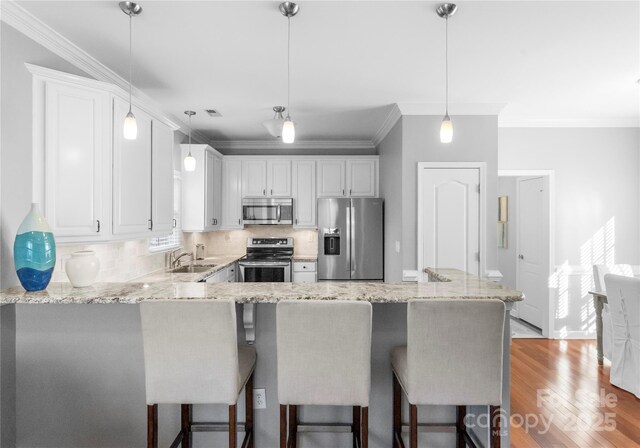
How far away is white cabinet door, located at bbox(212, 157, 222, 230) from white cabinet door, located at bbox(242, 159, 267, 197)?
1.10 ft

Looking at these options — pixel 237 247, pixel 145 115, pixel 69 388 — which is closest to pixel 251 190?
pixel 237 247

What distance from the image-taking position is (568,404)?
9.55ft

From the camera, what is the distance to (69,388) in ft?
6.64

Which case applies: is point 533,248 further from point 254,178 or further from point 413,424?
point 413,424

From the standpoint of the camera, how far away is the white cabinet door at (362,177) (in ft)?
16.8

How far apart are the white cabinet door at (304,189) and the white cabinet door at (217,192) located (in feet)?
3.40

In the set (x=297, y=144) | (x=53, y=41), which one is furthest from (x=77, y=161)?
(x=297, y=144)

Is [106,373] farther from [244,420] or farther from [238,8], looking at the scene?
[238,8]

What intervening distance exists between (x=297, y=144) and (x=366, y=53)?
2.90 meters

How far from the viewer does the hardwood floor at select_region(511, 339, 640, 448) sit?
97.8 inches

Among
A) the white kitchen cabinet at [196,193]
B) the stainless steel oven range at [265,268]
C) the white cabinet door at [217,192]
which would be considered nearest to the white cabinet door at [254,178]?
the white cabinet door at [217,192]

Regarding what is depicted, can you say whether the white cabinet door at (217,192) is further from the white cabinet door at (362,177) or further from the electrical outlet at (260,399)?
the electrical outlet at (260,399)

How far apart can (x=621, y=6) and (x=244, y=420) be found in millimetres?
3160

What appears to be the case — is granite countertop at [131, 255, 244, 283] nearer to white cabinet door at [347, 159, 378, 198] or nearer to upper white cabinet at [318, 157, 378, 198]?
upper white cabinet at [318, 157, 378, 198]
